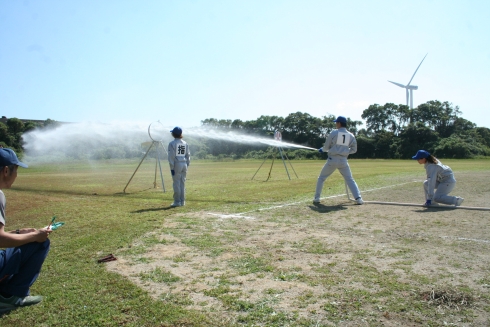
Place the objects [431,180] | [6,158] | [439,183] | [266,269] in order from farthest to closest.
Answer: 1. [439,183]
2. [431,180]
3. [266,269]
4. [6,158]

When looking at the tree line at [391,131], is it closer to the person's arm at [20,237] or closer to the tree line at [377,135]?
the tree line at [377,135]

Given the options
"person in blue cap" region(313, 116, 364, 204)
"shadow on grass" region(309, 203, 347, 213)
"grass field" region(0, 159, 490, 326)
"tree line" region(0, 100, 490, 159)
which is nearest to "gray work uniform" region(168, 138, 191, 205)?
"grass field" region(0, 159, 490, 326)

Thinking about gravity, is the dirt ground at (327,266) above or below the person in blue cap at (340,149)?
below

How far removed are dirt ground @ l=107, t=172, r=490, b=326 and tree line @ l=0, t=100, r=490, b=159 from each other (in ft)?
112

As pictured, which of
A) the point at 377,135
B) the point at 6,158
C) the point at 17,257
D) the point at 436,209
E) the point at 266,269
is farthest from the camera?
the point at 377,135

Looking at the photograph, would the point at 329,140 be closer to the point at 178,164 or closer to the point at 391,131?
the point at 178,164

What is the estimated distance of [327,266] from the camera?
192 inches

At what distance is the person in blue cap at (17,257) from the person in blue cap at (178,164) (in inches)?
254

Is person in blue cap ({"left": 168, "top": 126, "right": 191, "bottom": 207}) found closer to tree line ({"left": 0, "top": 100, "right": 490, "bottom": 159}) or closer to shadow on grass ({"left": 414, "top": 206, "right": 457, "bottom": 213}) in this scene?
shadow on grass ({"left": 414, "top": 206, "right": 457, "bottom": 213})

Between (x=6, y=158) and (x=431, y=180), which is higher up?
(x=6, y=158)

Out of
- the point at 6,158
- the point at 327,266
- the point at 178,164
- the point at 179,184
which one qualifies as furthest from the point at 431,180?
the point at 6,158

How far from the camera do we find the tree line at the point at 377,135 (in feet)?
183

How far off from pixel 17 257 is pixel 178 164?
707cm

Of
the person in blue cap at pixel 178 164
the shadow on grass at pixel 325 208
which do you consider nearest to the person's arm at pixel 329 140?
the shadow on grass at pixel 325 208
